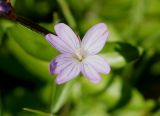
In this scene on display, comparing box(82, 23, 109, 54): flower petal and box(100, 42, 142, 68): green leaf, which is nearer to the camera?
box(82, 23, 109, 54): flower petal

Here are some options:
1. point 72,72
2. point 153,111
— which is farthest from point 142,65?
point 72,72

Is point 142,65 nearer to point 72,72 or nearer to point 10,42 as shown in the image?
point 10,42

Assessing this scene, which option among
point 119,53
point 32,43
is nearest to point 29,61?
point 32,43

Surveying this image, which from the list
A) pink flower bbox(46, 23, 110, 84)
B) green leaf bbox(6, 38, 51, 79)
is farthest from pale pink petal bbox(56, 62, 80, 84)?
green leaf bbox(6, 38, 51, 79)

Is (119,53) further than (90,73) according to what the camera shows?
Yes

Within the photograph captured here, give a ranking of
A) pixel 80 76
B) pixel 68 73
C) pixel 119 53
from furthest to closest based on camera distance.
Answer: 1. pixel 80 76
2. pixel 119 53
3. pixel 68 73

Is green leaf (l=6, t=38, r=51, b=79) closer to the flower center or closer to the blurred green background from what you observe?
the blurred green background

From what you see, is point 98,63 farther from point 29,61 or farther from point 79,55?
point 29,61

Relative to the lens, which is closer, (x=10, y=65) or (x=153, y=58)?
(x=10, y=65)
